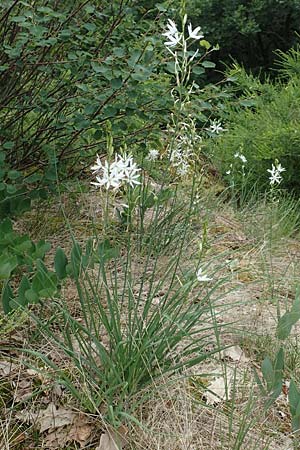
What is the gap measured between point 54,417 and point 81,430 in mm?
86

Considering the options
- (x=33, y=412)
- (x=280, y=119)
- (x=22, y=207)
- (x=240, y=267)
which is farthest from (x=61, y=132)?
(x=280, y=119)

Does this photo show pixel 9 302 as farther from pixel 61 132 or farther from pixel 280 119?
pixel 280 119

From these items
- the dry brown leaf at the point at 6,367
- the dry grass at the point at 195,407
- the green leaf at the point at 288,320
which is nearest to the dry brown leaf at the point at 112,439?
the dry grass at the point at 195,407

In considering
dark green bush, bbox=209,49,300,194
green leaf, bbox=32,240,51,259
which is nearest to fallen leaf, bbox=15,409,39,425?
green leaf, bbox=32,240,51,259

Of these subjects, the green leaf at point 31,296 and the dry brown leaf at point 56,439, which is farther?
the green leaf at point 31,296

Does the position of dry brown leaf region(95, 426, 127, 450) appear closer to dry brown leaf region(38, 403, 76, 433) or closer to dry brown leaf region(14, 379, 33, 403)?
dry brown leaf region(38, 403, 76, 433)

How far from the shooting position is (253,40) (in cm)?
983

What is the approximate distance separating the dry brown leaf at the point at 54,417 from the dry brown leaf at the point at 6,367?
0.19m

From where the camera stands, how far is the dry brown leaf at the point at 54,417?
174 centimetres

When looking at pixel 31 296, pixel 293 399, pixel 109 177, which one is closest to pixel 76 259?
pixel 31 296

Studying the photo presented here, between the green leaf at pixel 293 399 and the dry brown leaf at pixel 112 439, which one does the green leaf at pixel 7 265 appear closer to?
the dry brown leaf at pixel 112 439

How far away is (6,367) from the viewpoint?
76.3 inches

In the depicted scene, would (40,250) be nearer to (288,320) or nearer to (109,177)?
(109,177)

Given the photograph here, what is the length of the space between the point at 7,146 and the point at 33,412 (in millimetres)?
1118
